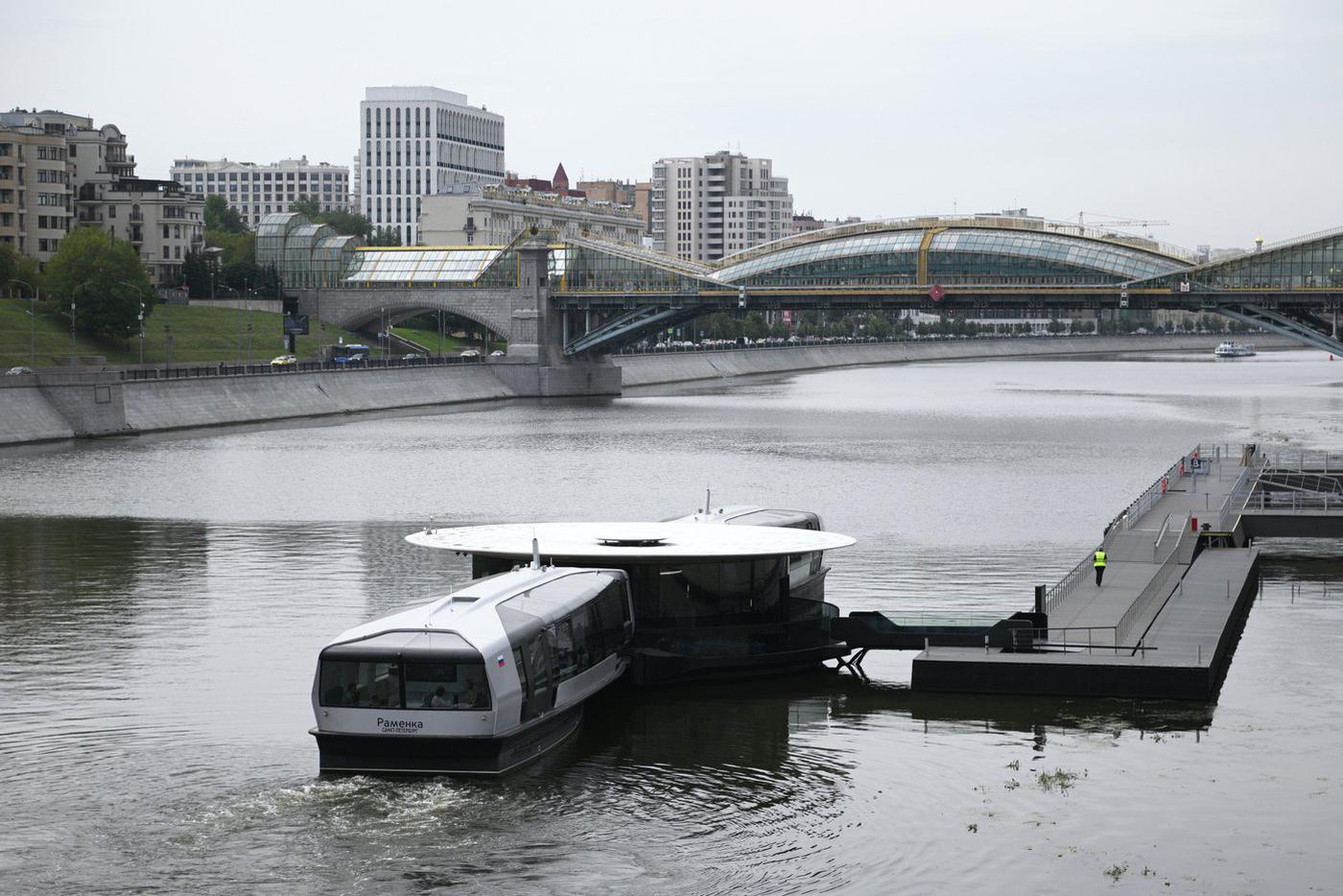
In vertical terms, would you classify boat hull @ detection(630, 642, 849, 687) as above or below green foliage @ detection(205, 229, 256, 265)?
below

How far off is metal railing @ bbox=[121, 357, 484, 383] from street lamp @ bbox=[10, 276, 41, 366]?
5965 mm

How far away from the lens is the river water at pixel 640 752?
21266 mm

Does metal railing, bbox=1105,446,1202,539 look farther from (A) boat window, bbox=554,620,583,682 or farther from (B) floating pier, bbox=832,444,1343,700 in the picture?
(A) boat window, bbox=554,620,583,682

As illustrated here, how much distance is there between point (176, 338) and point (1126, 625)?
93903 millimetres

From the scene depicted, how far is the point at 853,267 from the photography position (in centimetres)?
11519

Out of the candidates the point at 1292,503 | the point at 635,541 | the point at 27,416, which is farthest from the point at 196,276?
the point at 635,541

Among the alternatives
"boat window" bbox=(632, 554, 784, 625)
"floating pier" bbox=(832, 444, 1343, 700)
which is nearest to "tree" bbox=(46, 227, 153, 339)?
"floating pier" bbox=(832, 444, 1343, 700)

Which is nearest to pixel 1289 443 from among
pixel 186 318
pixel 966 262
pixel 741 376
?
pixel 966 262

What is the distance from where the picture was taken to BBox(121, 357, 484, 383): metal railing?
90938 mm

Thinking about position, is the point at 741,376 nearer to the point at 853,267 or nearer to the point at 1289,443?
the point at 853,267

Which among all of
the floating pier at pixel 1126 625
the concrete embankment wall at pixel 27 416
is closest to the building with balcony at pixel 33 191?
the concrete embankment wall at pixel 27 416

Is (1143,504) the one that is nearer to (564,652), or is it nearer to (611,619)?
(611,619)

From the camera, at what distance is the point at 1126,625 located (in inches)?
1268

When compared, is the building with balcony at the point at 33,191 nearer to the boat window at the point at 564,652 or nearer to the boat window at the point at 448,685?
the boat window at the point at 564,652
